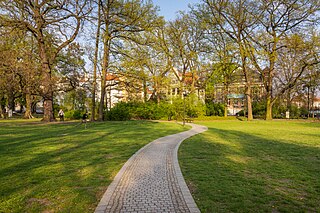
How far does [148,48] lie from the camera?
30047 millimetres

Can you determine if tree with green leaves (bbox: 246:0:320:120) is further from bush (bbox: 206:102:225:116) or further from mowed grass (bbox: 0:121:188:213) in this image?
mowed grass (bbox: 0:121:188:213)

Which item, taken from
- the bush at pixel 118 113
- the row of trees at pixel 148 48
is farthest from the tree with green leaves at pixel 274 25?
the bush at pixel 118 113

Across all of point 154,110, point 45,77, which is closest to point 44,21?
point 45,77

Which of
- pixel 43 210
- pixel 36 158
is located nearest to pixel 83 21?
pixel 36 158

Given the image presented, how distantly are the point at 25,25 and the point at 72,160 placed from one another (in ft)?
60.8

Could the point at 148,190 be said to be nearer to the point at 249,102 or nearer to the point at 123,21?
the point at 123,21

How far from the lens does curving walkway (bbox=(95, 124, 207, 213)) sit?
458 cm

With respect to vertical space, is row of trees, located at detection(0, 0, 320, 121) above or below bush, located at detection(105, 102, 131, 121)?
above

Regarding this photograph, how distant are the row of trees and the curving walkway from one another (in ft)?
64.8

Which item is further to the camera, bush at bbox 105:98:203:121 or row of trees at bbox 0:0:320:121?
bush at bbox 105:98:203:121

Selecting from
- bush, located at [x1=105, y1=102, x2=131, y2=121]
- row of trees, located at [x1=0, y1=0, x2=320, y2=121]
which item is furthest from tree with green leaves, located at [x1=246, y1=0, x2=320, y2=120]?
bush, located at [x1=105, y1=102, x2=131, y2=121]

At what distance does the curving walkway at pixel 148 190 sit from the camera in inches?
180

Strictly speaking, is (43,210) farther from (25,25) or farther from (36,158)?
(25,25)

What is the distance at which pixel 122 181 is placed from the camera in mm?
6230
